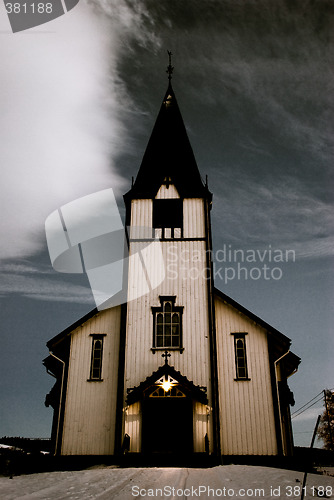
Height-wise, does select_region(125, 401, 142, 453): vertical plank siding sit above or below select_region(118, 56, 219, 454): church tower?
below

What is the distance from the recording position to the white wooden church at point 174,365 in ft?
49.2

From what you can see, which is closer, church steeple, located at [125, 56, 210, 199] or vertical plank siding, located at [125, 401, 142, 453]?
vertical plank siding, located at [125, 401, 142, 453]

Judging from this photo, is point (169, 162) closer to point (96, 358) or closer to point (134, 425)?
point (96, 358)

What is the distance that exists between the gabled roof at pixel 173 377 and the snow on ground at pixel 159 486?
4.10 m

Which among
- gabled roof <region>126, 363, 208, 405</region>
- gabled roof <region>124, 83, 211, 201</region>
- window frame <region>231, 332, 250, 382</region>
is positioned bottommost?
gabled roof <region>126, 363, 208, 405</region>

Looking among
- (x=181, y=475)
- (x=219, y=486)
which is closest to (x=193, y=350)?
(x=181, y=475)

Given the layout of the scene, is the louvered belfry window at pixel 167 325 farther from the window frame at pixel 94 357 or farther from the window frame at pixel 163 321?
the window frame at pixel 94 357

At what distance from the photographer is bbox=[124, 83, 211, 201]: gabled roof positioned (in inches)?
742

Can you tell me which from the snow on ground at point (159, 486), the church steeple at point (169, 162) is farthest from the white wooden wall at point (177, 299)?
the snow on ground at point (159, 486)

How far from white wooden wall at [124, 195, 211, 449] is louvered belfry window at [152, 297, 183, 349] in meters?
0.19

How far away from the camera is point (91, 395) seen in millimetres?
16047

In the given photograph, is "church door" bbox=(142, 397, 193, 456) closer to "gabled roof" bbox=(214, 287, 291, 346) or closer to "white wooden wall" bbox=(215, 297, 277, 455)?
"white wooden wall" bbox=(215, 297, 277, 455)

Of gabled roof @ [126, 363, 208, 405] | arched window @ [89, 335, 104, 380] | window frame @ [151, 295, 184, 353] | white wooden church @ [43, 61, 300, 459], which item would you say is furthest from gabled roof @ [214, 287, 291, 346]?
arched window @ [89, 335, 104, 380]

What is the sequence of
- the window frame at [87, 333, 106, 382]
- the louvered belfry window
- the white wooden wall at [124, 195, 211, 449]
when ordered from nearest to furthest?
the white wooden wall at [124, 195, 211, 449], the louvered belfry window, the window frame at [87, 333, 106, 382]
